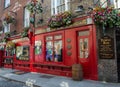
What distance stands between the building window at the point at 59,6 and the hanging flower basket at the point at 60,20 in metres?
0.81

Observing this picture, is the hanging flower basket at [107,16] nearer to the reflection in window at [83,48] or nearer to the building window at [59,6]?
the reflection in window at [83,48]

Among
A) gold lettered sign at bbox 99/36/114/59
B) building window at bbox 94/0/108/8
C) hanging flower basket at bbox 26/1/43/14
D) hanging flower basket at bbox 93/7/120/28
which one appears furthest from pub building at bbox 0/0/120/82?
hanging flower basket at bbox 26/1/43/14

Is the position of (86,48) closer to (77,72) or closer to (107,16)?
(77,72)

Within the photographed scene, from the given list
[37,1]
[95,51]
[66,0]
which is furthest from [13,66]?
[95,51]

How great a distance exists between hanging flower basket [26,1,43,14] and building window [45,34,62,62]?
2.24 meters

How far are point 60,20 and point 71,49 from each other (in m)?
2.09

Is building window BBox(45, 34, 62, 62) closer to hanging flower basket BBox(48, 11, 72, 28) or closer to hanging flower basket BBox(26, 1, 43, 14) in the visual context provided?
hanging flower basket BBox(48, 11, 72, 28)

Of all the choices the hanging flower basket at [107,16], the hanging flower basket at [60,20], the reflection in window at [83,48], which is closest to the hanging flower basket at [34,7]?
the hanging flower basket at [60,20]

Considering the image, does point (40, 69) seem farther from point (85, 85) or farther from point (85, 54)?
point (85, 85)

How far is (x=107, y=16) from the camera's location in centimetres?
891

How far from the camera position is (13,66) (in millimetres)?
16625

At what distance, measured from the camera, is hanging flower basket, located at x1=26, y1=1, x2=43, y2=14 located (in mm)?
12891

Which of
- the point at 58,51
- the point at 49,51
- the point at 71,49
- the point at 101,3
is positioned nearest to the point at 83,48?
the point at 71,49

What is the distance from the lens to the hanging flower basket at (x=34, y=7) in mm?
12891
